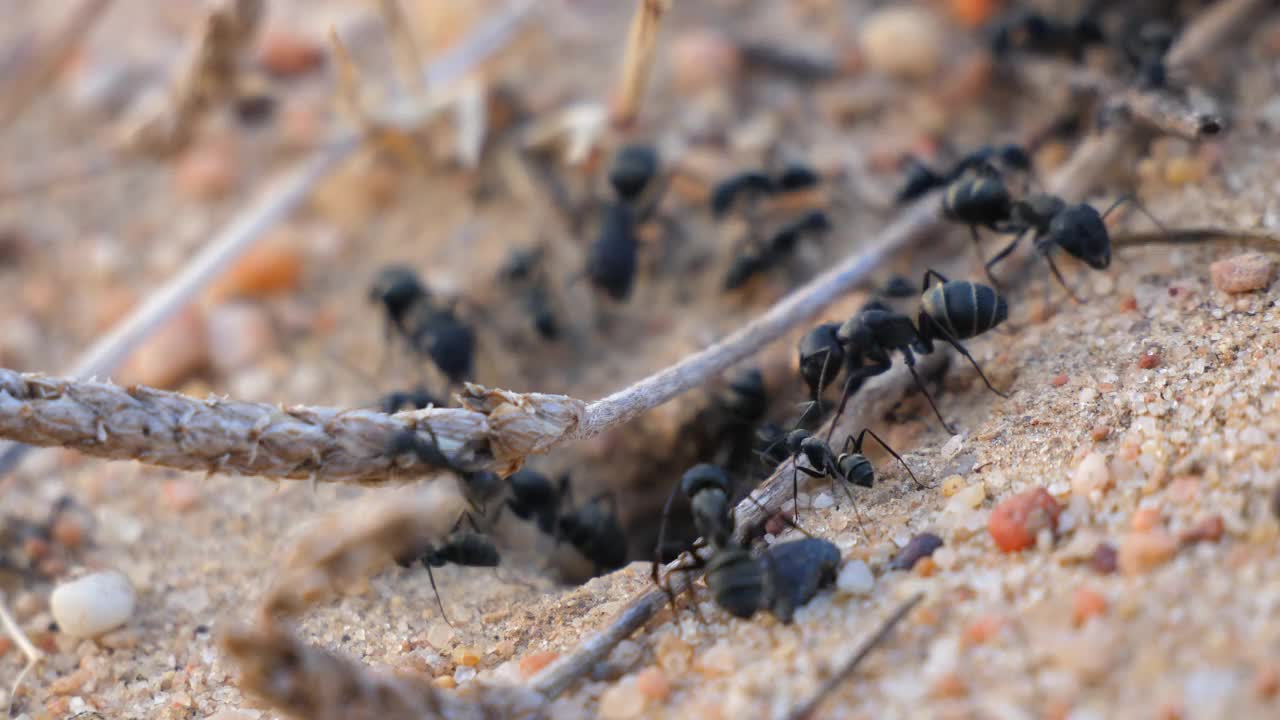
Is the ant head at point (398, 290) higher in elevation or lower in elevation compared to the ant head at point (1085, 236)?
higher

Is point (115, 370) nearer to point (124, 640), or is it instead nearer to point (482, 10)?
point (124, 640)

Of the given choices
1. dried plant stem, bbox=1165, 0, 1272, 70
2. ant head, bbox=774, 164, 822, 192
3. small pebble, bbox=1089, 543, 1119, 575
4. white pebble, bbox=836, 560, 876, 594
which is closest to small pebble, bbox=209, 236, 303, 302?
ant head, bbox=774, 164, 822, 192

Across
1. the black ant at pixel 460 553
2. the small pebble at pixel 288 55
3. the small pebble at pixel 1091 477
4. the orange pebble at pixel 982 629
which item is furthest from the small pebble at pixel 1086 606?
the small pebble at pixel 288 55

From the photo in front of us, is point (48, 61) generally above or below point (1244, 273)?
above

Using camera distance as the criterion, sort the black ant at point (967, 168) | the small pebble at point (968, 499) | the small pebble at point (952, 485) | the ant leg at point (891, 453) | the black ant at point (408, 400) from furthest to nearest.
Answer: the black ant at point (967, 168) → the black ant at point (408, 400) → the ant leg at point (891, 453) → the small pebble at point (952, 485) → the small pebble at point (968, 499)

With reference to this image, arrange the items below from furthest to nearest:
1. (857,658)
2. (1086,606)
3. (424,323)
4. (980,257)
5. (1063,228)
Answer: (424,323), (980,257), (1063,228), (857,658), (1086,606)

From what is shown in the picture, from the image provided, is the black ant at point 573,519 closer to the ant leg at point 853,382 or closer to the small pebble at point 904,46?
the ant leg at point 853,382

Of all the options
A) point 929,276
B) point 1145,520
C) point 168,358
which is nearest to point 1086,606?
point 1145,520

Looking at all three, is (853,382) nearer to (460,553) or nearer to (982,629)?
(982,629)
